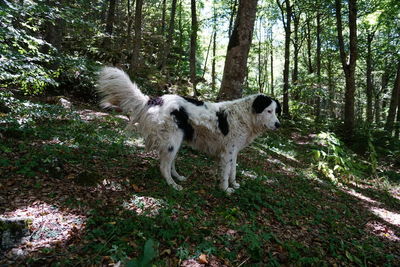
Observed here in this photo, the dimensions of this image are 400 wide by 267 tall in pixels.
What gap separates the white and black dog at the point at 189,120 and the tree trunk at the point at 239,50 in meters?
2.46

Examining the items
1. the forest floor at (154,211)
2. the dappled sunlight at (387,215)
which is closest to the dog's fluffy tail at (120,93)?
the forest floor at (154,211)

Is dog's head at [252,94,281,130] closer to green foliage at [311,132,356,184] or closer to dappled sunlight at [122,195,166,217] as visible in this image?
dappled sunlight at [122,195,166,217]

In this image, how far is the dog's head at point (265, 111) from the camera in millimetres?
5336

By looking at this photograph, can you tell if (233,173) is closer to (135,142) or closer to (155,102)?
(155,102)

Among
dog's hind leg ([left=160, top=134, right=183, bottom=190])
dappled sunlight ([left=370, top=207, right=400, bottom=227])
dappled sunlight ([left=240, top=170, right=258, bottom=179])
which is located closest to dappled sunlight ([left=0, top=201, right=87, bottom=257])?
dog's hind leg ([left=160, top=134, right=183, bottom=190])

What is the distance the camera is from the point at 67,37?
62.9 feet

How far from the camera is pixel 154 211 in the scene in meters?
3.79

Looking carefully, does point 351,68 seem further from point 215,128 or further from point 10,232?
point 10,232

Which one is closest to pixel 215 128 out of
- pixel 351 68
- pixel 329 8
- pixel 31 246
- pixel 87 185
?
pixel 87 185

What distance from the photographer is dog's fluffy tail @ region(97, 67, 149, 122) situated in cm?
476

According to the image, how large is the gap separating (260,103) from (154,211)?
299 centimetres

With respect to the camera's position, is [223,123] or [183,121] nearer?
[183,121]

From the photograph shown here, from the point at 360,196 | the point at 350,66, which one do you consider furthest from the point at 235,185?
the point at 350,66

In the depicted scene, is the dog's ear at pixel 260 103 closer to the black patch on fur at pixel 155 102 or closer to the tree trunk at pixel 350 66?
the black patch on fur at pixel 155 102
